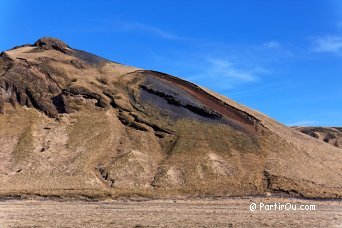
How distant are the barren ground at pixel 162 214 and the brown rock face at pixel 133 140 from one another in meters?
5.18

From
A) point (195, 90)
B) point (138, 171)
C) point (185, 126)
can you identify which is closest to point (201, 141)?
point (185, 126)

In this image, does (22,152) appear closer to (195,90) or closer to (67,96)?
(67,96)

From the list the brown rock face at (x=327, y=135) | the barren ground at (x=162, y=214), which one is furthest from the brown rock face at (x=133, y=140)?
the brown rock face at (x=327, y=135)

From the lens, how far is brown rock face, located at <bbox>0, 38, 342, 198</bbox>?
57425mm

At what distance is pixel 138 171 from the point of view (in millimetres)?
59406

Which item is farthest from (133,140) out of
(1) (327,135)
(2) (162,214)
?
(1) (327,135)

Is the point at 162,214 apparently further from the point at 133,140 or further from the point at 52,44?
the point at 52,44

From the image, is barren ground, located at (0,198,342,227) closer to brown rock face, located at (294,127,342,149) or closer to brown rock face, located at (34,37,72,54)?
brown rock face, located at (34,37,72,54)

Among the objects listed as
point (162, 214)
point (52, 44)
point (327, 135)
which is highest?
point (52, 44)

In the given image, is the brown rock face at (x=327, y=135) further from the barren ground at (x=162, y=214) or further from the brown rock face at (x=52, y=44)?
the barren ground at (x=162, y=214)

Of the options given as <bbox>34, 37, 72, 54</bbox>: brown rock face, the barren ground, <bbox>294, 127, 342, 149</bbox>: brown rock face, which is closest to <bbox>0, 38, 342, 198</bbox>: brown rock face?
<bbox>34, 37, 72, 54</bbox>: brown rock face

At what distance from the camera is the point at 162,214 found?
39.0 meters

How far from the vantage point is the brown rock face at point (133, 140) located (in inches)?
2261

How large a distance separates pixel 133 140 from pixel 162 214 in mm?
29103
